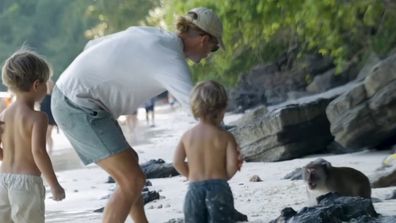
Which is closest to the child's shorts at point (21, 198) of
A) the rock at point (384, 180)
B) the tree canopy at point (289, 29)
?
the tree canopy at point (289, 29)

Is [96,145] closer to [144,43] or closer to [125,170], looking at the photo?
[125,170]

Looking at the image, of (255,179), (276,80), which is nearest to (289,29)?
(255,179)

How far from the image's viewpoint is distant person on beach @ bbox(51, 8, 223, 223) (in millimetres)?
6293

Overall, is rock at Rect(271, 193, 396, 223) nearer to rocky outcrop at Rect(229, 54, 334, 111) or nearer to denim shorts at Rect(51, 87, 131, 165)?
denim shorts at Rect(51, 87, 131, 165)

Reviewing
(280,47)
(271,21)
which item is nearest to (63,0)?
(280,47)

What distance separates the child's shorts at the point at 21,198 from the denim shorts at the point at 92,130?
61 centimetres

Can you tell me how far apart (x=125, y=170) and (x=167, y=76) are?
0.90 metres

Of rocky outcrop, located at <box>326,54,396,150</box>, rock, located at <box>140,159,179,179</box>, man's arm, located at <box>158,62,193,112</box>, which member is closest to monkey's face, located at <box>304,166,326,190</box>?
man's arm, located at <box>158,62,193,112</box>

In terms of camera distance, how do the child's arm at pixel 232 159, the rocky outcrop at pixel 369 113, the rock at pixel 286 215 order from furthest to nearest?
the rocky outcrop at pixel 369 113
the rock at pixel 286 215
the child's arm at pixel 232 159

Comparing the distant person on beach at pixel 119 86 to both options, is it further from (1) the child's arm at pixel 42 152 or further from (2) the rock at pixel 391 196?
(2) the rock at pixel 391 196

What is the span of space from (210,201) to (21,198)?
3.70 feet

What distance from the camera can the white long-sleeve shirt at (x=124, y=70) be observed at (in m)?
6.17

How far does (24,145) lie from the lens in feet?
19.9

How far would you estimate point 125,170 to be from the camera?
661cm
